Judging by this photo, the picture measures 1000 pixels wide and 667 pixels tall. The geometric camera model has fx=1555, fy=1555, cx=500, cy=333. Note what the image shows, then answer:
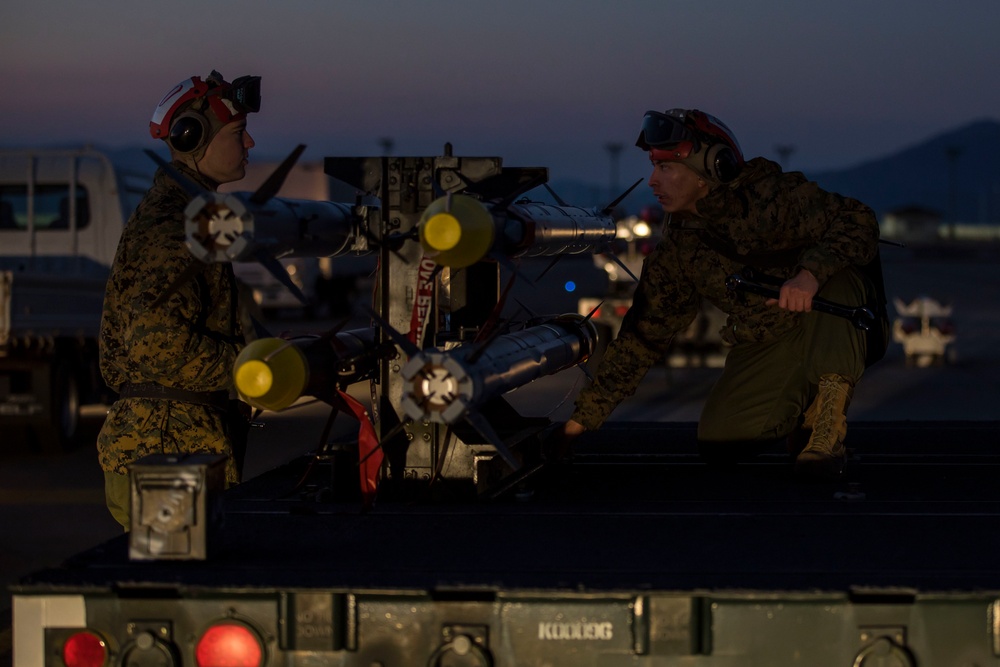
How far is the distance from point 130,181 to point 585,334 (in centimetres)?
1092

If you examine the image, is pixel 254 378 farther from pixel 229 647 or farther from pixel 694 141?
pixel 694 141

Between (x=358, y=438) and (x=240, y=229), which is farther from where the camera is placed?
(x=358, y=438)

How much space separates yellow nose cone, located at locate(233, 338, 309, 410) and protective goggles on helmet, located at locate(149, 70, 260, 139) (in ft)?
4.64

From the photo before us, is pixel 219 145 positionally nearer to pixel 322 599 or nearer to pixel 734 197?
pixel 734 197

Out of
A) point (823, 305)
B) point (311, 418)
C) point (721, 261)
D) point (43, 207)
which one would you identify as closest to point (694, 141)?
point (721, 261)

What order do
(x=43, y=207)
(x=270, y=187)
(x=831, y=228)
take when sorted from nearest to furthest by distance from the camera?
(x=270, y=187) → (x=831, y=228) → (x=43, y=207)

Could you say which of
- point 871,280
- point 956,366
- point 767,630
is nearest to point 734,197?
point 871,280

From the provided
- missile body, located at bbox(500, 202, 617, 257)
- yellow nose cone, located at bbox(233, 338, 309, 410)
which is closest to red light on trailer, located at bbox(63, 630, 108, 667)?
yellow nose cone, located at bbox(233, 338, 309, 410)

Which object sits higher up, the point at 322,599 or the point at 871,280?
the point at 871,280

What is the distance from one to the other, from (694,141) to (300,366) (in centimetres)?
222

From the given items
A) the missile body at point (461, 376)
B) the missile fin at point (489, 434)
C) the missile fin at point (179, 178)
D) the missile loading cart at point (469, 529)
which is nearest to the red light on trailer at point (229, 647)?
the missile loading cart at point (469, 529)

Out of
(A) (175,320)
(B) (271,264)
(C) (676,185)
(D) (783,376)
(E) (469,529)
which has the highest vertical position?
(C) (676,185)

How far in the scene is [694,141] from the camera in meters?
5.98

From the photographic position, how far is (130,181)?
52.2ft
